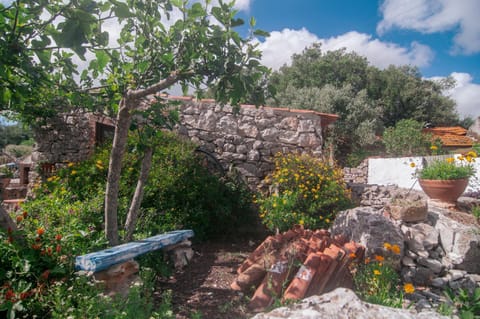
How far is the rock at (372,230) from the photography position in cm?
354

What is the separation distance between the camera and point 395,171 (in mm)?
7316

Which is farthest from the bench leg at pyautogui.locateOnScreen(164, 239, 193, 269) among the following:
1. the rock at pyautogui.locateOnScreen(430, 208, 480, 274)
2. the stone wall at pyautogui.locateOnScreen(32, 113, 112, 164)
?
the stone wall at pyautogui.locateOnScreen(32, 113, 112, 164)

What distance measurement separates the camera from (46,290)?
2076mm

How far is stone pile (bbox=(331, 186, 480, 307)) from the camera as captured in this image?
138 inches

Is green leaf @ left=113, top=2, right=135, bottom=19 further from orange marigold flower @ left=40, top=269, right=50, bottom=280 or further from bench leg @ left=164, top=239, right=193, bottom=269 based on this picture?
bench leg @ left=164, top=239, right=193, bottom=269

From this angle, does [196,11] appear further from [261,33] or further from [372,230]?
[372,230]

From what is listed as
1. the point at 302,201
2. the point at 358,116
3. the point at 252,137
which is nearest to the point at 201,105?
the point at 252,137

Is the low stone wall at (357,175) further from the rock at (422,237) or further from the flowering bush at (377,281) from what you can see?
the flowering bush at (377,281)

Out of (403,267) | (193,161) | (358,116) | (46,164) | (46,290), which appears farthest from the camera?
(358,116)

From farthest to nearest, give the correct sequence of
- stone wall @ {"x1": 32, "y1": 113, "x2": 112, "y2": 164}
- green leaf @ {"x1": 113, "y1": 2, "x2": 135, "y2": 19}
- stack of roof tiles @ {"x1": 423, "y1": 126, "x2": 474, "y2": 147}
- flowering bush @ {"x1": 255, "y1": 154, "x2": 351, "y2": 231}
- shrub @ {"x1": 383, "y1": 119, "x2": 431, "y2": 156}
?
stack of roof tiles @ {"x1": 423, "y1": 126, "x2": 474, "y2": 147} < shrub @ {"x1": 383, "y1": 119, "x2": 431, "y2": 156} < stone wall @ {"x1": 32, "y1": 113, "x2": 112, "y2": 164} < flowering bush @ {"x1": 255, "y1": 154, "x2": 351, "y2": 231} < green leaf @ {"x1": 113, "y1": 2, "x2": 135, "y2": 19}

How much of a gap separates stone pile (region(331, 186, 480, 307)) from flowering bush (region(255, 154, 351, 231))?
3.27 ft

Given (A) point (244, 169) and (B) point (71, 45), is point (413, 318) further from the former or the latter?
(A) point (244, 169)

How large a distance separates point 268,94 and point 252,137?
3729 mm

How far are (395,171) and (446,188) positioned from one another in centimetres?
259
